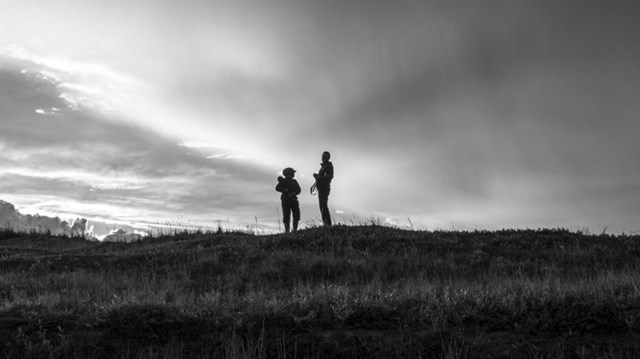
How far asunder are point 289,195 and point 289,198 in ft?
0.52

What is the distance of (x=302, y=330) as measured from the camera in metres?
7.49

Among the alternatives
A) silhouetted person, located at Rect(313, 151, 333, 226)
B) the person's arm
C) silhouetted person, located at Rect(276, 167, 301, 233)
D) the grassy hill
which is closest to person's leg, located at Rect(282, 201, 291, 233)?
silhouetted person, located at Rect(276, 167, 301, 233)

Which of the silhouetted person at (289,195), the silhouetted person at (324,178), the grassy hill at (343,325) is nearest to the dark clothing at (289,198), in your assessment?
the silhouetted person at (289,195)

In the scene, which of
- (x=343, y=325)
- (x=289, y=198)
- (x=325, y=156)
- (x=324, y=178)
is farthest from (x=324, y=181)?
(x=343, y=325)

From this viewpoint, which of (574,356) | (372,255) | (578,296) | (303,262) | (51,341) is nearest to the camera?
(574,356)

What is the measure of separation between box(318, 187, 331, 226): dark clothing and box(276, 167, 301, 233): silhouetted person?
1.25 m

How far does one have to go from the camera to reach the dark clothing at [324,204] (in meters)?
23.6

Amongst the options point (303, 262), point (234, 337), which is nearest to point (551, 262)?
point (303, 262)

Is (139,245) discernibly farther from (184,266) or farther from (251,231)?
(184,266)

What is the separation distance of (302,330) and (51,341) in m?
3.36

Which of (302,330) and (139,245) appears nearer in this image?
(302,330)

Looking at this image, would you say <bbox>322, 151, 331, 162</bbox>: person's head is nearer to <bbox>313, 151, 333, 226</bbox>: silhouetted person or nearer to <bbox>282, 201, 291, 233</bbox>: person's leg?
<bbox>313, 151, 333, 226</bbox>: silhouetted person

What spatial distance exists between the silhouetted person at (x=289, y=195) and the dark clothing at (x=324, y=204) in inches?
49.1

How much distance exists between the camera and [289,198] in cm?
2458
